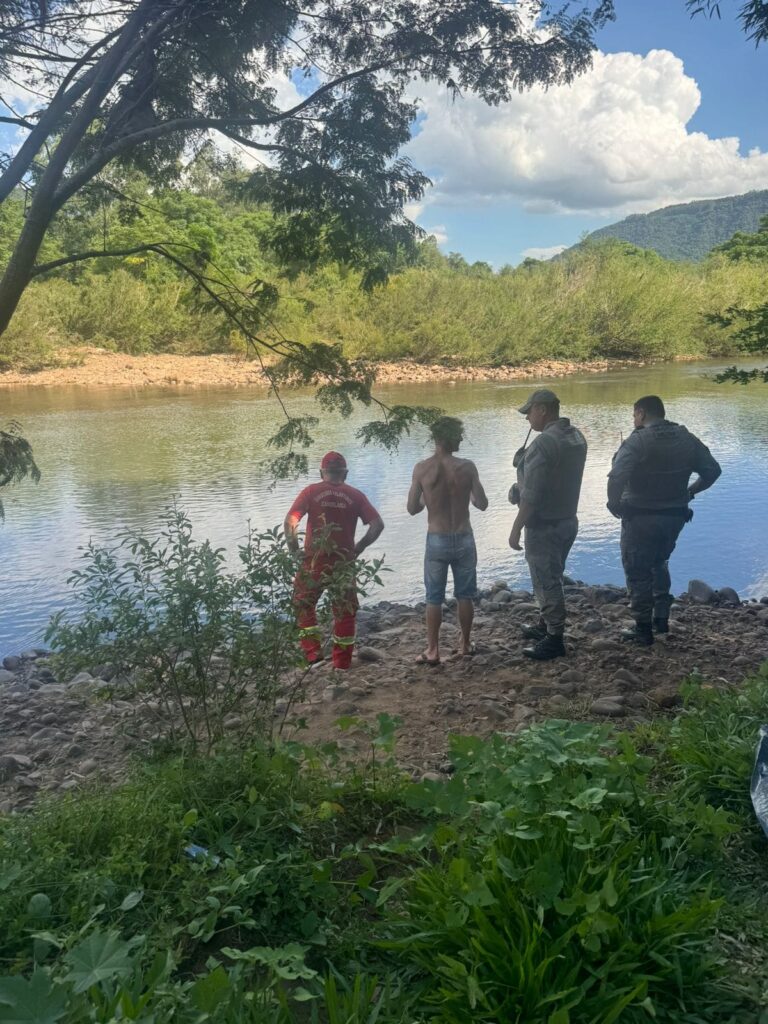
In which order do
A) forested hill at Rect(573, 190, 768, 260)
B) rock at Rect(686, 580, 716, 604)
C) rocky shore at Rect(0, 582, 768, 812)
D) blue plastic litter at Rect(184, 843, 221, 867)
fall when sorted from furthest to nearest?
1. forested hill at Rect(573, 190, 768, 260)
2. rock at Rect(686, 580, 716, 604)
3. rocky shore at Rect(0, 582, 768, 812)
4. blue plastic litter at Rect(184, 843, 221, 867)

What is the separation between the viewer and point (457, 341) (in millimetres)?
37688

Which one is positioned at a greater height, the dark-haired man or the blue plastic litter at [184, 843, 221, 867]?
the dark-haired man

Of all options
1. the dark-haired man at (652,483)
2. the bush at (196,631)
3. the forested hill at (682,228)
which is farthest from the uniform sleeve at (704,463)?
the forested hill at (682,228)

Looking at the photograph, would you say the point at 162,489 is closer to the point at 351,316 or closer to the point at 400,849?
the point at 400,849

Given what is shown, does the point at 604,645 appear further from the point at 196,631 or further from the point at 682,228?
the point at 682,228

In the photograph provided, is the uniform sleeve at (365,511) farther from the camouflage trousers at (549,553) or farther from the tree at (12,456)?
the tree at (12,456)

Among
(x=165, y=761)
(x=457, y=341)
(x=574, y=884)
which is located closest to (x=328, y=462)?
(x=165, y=761)

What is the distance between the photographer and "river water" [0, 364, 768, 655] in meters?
9.99

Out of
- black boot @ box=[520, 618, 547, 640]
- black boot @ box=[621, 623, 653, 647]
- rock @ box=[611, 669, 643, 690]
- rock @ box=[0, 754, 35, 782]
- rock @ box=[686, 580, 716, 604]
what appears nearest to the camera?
rock @ box=[0, 754, 35, 782]

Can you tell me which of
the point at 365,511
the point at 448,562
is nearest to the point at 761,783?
the point at 448,562

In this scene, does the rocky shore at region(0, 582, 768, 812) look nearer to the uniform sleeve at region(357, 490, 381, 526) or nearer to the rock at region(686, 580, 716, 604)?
the rock at region(686, 580, 716, 604)

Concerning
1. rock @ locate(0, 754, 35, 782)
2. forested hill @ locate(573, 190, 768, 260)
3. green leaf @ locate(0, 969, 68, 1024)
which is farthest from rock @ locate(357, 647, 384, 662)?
forested hill @ locate(573, 190, 768, 260)

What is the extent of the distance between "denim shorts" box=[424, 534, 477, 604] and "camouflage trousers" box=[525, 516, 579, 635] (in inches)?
14.8

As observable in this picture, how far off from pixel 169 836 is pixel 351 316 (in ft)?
106
